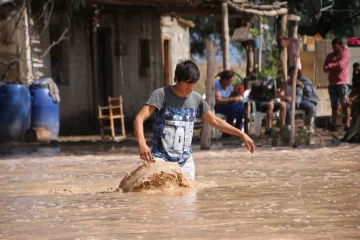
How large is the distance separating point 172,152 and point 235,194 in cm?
78

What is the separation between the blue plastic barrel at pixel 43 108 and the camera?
19.9 meters

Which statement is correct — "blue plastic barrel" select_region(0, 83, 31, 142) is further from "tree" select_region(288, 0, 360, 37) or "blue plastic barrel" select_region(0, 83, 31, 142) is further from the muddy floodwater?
"tree" select_region(288, 0, 360, 37)

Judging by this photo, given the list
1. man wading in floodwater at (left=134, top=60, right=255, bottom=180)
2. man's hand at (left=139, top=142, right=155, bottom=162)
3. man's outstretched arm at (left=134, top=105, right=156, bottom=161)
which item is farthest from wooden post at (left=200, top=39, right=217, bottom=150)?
man's hand at (left=139, top=142, right=155, bottom=162)

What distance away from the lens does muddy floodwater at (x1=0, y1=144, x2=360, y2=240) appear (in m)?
6.68

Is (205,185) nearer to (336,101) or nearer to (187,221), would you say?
(187,221)

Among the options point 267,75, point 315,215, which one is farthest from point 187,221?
point 267,75

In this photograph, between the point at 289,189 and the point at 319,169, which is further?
the point at 319,169

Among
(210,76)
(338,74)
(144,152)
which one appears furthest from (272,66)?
(144,152)

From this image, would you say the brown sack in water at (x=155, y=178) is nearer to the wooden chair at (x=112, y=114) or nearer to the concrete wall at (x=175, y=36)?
the wooden chair at (x=112, y=114)

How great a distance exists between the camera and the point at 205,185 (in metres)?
9.86

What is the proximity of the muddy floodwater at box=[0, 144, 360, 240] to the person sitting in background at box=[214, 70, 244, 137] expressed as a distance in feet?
14.6

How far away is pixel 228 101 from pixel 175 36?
927 centimetres

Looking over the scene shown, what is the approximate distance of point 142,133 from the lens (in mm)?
8312

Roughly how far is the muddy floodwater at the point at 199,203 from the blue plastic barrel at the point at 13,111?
18.9ft
